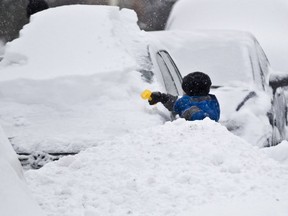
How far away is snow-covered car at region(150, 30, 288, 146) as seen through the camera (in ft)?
19.0

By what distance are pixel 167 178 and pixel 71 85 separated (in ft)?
6.56

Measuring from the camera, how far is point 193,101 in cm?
530

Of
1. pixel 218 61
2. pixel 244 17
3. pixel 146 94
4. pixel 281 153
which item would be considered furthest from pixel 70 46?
pixel 244 17

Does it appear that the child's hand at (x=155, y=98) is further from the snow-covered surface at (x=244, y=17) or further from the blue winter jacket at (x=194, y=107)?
the snow-covered surface at (x=244, y=17)

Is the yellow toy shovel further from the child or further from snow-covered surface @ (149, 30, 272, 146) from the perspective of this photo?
snow-covered surface @ (149, 30, 272, 146)

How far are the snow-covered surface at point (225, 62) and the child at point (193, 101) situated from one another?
21.0 inches

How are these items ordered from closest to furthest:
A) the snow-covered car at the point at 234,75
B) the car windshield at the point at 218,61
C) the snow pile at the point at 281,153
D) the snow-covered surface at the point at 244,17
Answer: the snow pile at the point at 281,153 → the snow-covered car at the point at 234,75 → the car windshield at the point at 218,61 → the snow-covered surface at the point at 244,17

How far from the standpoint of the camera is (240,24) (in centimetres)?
916

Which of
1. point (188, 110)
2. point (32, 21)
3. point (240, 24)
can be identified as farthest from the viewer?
point (240, 24)

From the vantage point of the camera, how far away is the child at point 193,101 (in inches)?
202

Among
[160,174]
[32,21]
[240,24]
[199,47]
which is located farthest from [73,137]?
[240,24]

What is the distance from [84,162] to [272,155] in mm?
1471

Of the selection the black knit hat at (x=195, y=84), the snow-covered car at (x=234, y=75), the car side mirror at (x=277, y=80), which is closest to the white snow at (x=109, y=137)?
the black knit hat at (x=195, y=84)

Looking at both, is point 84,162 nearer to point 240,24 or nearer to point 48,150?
point 48,150
